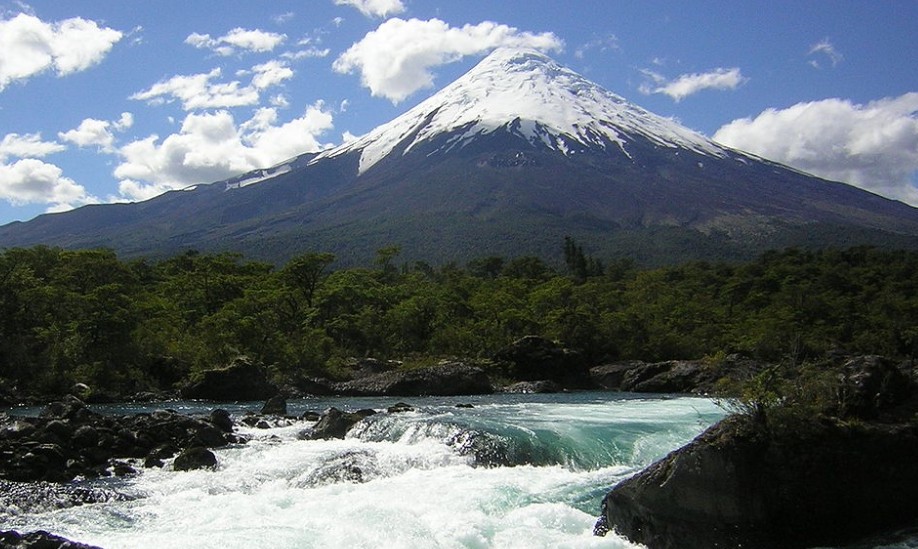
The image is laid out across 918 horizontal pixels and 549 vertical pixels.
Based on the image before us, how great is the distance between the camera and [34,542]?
870cm

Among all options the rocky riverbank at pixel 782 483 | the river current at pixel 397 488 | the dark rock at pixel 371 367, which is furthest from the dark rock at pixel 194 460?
the dark rock at pixel 371 367

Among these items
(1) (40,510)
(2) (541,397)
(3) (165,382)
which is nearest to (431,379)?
(2) (541,397)

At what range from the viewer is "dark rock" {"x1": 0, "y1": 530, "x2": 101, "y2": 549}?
8648 mm

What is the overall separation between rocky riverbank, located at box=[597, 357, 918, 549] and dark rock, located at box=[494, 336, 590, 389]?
27730 mm

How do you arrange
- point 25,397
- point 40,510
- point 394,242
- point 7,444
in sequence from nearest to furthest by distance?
point 40,510 < point 7,444 < point 25,397 < point 394,242

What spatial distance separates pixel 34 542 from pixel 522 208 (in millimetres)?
137052

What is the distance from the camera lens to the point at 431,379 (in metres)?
32.4

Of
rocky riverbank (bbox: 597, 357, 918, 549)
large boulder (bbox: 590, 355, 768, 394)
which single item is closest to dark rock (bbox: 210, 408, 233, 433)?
rocky riverbank (bbox: 597, 357, 918, 549)

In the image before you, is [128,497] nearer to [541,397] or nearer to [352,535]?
[352,535]

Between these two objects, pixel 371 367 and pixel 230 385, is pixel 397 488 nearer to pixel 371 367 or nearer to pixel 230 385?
pixel 230 385

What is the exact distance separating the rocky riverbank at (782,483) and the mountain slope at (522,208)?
330 ft

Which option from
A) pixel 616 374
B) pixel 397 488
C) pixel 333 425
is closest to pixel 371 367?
pixel 616 374

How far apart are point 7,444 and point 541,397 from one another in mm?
20014

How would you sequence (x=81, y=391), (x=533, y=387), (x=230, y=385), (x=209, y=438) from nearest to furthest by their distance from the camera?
(x=209, y=438)
(x=81, y=391)
(x=230, y=385)
(x=533, y=387)
